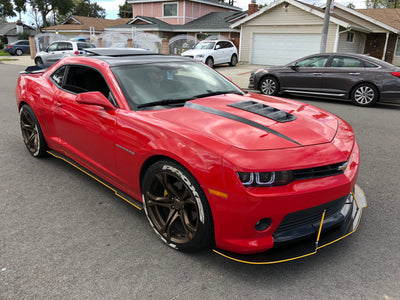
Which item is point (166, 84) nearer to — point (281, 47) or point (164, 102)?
point (164, 102)

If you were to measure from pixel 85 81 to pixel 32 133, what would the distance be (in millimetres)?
1596

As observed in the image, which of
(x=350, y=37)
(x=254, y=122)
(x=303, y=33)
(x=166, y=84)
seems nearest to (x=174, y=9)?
(x=303, y=33)

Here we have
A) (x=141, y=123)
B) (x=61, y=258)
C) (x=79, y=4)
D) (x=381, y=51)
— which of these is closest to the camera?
(x=61, y=258)

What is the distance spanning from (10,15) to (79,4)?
48.3 feet

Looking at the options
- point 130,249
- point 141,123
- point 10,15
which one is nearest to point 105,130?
point 141,123

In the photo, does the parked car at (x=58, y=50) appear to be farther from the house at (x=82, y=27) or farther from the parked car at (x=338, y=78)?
the house at (x=82, y=27)

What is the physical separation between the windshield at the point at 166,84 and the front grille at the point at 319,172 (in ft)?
4.92

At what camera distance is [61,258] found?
108 inches

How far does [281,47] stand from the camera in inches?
949

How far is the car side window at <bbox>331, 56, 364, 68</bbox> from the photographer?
10158 mm

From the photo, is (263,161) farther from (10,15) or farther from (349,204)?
(10,15)

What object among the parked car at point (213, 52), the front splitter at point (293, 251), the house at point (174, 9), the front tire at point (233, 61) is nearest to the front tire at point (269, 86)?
the front splitter at point (293, 251)

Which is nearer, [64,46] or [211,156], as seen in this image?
[211,156]

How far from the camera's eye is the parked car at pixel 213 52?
69.7 ft
